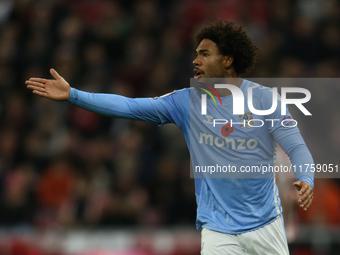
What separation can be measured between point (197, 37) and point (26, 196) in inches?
190

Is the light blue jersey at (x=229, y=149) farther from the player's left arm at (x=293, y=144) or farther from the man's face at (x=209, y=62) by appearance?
the man's face at (x=209, y=62)

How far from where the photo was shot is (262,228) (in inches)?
174

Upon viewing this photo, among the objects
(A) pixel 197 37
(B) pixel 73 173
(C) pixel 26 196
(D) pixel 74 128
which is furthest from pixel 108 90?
(A) pixel 197 37

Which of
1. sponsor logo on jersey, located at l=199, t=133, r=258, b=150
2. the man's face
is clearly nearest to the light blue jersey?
sponsor logo on jersey, located at l=199, t=133, r=258, b=150

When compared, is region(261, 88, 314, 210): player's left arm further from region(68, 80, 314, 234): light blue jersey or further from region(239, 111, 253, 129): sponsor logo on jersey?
region(239, 111, 253, 129): sponsor logo on jersey

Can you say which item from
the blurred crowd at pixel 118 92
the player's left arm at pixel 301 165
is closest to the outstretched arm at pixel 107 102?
the player's left arm at pixel 301 165

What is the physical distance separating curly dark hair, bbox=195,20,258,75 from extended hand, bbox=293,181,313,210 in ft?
4.22

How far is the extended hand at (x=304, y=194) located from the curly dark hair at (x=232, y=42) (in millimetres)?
1285

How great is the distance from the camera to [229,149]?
4.51m

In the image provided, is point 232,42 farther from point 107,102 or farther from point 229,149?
point 107,102

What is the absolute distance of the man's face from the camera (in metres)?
4.66

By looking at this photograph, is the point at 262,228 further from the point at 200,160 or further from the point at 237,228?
the point at 200,160

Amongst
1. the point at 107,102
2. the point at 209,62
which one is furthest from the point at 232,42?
the point at 107,102

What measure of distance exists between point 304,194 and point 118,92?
591 cm
